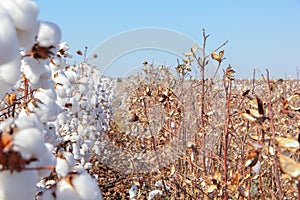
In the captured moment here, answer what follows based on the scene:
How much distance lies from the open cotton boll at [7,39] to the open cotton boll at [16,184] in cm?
18

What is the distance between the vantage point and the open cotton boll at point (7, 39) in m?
0.62

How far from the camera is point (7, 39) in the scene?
62cm

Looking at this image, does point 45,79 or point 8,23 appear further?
point 45,79

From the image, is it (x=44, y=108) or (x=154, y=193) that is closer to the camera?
(x=44, y=108)

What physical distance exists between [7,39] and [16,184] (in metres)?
0.23

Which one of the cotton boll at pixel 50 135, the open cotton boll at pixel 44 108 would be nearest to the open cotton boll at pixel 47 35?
the open cotton boll at pixel 44 108

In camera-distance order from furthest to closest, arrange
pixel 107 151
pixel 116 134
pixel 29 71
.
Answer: pixel 116 134
pixel 107 151
pixel 29 71

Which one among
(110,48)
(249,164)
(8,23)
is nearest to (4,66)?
(8,23)

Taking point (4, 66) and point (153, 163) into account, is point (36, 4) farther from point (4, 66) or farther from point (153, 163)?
point (153, 163)

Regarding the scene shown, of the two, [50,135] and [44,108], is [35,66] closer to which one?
[44,108]

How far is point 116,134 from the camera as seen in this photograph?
732 cm

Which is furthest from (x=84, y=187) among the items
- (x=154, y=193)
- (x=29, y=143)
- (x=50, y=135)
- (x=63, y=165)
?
(x=154, y=193)

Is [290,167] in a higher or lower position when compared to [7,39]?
lower

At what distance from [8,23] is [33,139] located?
0.18 meters
